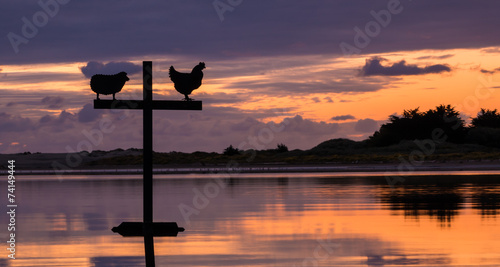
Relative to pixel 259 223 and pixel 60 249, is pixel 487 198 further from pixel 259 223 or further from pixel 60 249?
pixel 60 249

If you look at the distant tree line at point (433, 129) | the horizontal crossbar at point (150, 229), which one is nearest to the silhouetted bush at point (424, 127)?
the distant tree line at point (433, 129)

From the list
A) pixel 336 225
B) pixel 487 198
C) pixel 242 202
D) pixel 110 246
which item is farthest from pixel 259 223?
pixel 487 198

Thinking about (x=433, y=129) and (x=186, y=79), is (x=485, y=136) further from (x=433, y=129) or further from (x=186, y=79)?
(x=186, y=79)

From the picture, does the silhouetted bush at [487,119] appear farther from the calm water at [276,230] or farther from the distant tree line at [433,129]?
the calm water at [276,230]

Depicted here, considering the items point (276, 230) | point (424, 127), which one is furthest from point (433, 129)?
point (276, 230)

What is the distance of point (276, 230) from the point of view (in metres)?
21.4

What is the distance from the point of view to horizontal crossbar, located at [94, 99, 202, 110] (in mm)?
14336

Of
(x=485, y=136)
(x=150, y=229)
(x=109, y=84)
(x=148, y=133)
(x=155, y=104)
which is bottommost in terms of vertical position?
(x=150, y=229)

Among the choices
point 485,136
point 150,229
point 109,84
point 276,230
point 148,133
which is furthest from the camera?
point 485,136

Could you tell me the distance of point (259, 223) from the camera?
2317 cm

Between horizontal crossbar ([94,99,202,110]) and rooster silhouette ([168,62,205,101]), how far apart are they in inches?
9.1

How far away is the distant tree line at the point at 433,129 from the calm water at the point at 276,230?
69394 mm

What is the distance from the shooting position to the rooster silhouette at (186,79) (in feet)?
49.2

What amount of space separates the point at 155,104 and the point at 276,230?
786 centimetres
